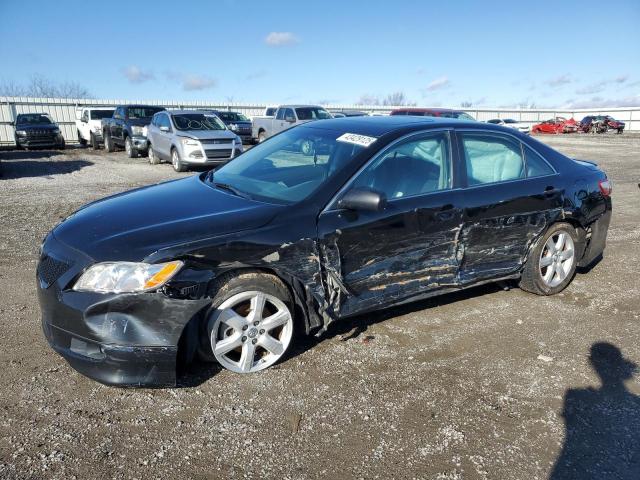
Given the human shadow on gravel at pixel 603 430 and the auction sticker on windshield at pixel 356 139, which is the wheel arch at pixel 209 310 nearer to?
the auction sticker on windshield at pixel 356 139

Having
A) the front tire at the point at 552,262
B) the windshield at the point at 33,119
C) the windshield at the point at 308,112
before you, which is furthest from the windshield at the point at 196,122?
the front tire at the point at 552,262

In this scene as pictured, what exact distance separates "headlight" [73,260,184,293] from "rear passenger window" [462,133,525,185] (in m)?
2.54

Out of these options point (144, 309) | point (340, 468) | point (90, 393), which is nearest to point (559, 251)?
point (340, 468)

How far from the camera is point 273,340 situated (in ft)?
10.8

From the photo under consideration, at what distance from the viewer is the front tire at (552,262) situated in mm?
4559

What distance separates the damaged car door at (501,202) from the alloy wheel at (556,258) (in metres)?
0.24

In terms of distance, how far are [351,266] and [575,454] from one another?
169cm

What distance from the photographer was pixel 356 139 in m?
3.84

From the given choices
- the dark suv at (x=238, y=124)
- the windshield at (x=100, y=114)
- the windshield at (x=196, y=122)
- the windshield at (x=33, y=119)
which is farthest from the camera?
the dark suv at (x=238, y=124)

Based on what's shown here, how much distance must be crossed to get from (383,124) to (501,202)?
1.18 meters

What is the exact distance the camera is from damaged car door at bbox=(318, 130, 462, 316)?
3400 mm

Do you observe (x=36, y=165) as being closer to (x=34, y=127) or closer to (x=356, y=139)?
(x=34, y=127)

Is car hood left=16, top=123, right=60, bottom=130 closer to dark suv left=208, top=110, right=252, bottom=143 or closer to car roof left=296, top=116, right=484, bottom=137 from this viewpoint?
dark suv left=208, top=110, right=252, bottom=143

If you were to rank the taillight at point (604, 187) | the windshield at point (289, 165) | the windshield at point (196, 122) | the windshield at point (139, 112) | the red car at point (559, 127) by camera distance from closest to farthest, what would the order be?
the windshield at point (289, 165)
the taillight at point (604, 187)
the windshield at point (196, 122)
the windshield at point (139, 112)
the red car at point (559, 127)
